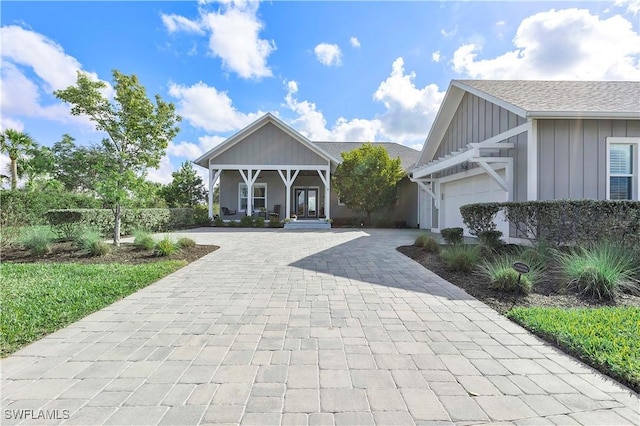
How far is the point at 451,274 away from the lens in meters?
5.96

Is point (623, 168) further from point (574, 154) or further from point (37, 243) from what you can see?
point (37, 243)

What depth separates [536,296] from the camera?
180 inches

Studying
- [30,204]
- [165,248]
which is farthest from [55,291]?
[30,204]

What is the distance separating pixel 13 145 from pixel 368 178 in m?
21.9

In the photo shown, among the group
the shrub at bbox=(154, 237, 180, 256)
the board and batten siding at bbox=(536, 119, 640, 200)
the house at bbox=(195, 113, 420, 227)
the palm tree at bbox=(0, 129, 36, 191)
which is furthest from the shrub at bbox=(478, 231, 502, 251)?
the palm tree at bbox=(0, 129, 36, 191)

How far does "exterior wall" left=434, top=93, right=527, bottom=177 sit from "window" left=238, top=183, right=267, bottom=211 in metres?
11.3

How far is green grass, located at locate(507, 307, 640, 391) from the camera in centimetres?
250

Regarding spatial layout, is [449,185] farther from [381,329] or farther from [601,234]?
[381,329]

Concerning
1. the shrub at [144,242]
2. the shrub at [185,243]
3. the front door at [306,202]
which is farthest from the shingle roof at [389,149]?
the shrub at [144,242]

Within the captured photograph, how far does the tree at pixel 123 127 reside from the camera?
827cm

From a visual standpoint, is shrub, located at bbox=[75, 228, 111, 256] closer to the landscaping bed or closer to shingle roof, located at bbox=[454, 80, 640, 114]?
the landscaping bed

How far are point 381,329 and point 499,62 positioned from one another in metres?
14.7

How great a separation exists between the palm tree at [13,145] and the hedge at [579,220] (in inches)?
1015

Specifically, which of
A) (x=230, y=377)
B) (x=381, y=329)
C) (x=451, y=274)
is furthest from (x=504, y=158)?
(x=230, y=377)
